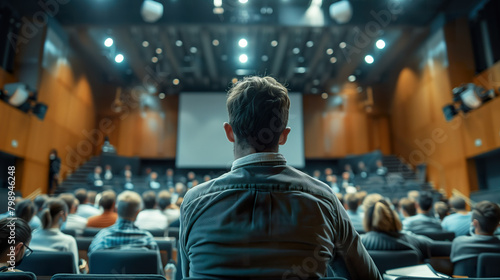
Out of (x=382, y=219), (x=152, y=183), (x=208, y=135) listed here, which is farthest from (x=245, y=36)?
(x=382, y=219)

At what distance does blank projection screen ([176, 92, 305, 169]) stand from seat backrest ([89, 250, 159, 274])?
11.3 m

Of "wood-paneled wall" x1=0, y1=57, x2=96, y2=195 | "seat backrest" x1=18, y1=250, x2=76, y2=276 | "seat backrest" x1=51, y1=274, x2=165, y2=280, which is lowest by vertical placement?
"seat backrest" x1=18, y1=250, x2=76, y2=276

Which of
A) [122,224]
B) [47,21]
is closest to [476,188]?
[122,224]

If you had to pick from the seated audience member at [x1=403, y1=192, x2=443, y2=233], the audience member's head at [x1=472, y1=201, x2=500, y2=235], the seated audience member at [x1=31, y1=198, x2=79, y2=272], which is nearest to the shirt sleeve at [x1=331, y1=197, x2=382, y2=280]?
the audience member's head at [x1=472, y1=201, x2=500, y2=235]

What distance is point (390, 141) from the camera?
1450 centimetres

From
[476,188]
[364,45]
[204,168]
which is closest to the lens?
[476,188]

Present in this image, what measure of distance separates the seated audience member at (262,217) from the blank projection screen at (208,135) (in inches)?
482

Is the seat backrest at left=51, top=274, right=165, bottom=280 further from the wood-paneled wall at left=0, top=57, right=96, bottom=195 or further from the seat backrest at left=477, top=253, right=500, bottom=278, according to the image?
the wood-paneled wall at left=0, top=57, right=96, bottom=195

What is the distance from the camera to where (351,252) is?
1005mm

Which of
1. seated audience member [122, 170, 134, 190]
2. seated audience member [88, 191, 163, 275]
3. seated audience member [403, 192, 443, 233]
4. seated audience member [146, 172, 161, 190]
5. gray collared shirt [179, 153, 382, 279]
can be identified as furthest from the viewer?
seated audience member [146, 172, 161, 190]

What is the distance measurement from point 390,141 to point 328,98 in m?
3.02

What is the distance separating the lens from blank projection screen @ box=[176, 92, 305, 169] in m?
13.6

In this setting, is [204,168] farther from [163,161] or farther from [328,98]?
[328,98]

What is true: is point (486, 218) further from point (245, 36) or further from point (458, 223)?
point (245, 36)
